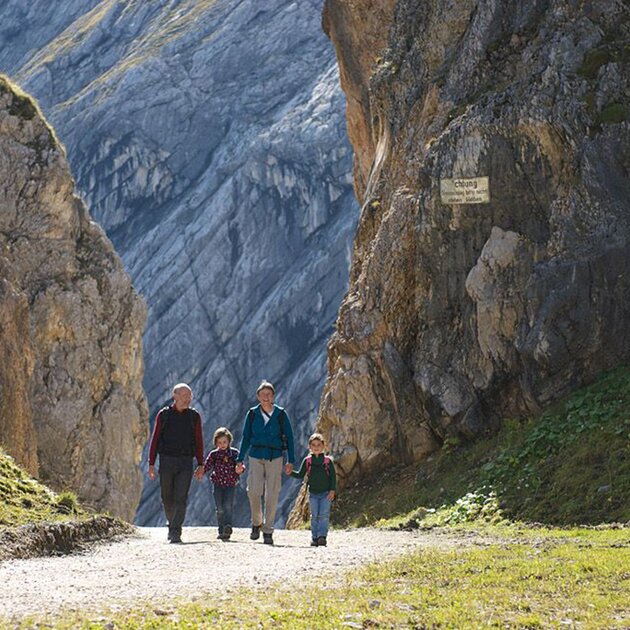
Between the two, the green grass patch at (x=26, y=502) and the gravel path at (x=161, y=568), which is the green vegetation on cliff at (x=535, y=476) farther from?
the green grass patch at (x=26, y=502)

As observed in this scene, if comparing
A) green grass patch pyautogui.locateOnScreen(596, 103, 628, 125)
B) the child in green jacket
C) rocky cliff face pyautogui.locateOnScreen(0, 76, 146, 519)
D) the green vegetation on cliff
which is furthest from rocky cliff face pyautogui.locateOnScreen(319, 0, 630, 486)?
rocky cliff face pyautogui.locateOnScreen(0, 76, 146, 519)

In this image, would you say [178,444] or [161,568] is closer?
[161,568]

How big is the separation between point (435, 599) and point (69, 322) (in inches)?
1358

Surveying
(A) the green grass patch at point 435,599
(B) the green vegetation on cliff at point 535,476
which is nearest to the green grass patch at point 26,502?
(A) the green grass patch at point 435,599

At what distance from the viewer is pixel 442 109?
25.8 metres

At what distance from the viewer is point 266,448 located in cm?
1487

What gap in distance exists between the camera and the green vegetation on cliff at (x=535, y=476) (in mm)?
14992

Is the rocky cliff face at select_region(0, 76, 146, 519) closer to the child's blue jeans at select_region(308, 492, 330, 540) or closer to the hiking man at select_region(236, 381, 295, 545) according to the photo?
the hiking man at select_region(236, 381, 295, 545)

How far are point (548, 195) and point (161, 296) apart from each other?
289 ft

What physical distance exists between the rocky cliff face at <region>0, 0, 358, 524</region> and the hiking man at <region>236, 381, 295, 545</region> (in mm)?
74221

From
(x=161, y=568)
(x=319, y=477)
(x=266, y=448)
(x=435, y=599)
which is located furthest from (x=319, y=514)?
(x=435, y=599)

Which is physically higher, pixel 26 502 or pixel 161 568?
pixel 26 502

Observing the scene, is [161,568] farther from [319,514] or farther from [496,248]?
[496,248]

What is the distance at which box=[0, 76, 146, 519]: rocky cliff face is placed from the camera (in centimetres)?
3966
